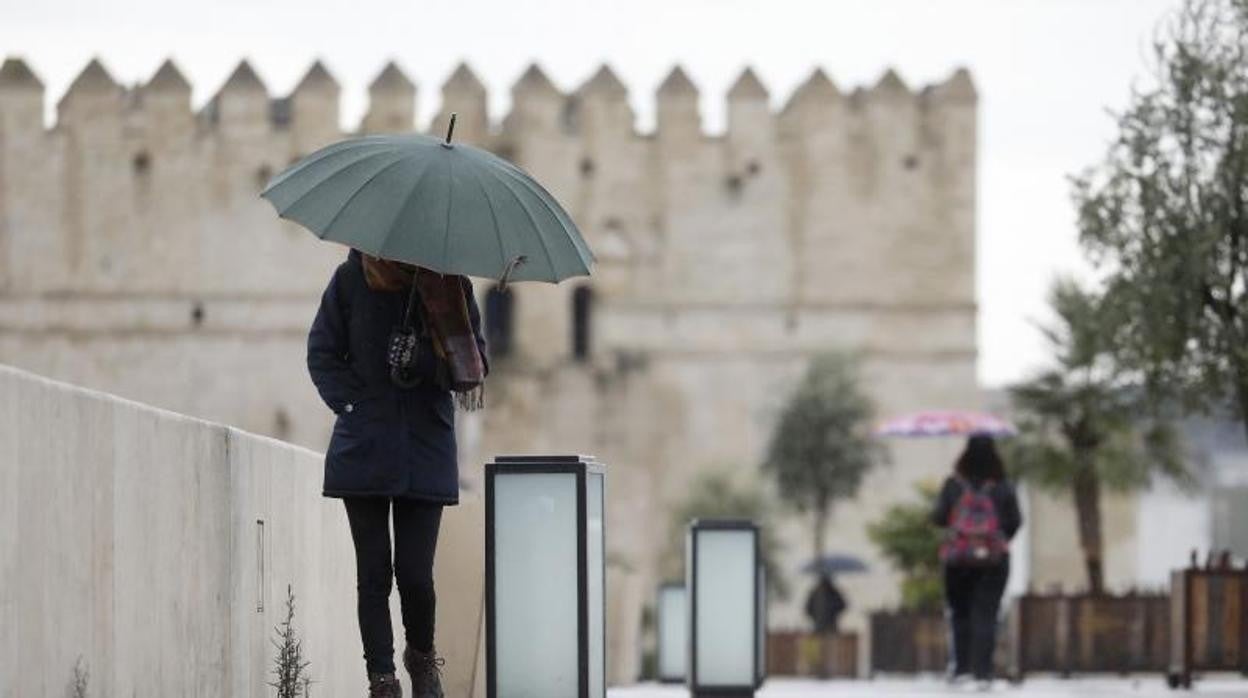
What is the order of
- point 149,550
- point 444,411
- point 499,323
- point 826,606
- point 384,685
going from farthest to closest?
point 499,323 → point 826,606 → point 444,411 → point 384,685 → point 149,550

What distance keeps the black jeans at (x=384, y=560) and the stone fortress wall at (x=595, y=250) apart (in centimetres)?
5008

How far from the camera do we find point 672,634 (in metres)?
24.5

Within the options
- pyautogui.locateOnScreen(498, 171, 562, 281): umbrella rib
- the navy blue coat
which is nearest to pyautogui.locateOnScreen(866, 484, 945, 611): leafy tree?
pyautogui.locateOnScreen(498, 171, 562, 281): umbrella rib

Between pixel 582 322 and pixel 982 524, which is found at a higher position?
pixel 582 322

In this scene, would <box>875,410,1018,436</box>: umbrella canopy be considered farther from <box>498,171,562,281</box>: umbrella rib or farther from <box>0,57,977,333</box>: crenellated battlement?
<box>0,57,977,333</box>: crenellated battlement

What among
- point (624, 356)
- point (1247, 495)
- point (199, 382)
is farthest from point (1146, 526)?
point (199, 382)

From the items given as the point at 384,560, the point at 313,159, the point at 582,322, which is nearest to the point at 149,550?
the point at 384,560

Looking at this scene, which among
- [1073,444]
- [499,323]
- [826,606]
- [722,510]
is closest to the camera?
[1073,444]

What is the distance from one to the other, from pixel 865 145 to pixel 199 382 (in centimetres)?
1211

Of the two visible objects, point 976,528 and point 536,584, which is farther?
point 976,528

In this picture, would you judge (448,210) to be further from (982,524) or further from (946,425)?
(946,425)

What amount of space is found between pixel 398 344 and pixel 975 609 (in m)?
9.16

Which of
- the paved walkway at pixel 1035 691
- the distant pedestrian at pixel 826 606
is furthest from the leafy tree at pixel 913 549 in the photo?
the paved walkway at pixel 1035 691

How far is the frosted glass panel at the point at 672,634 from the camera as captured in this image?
23.9 meters
